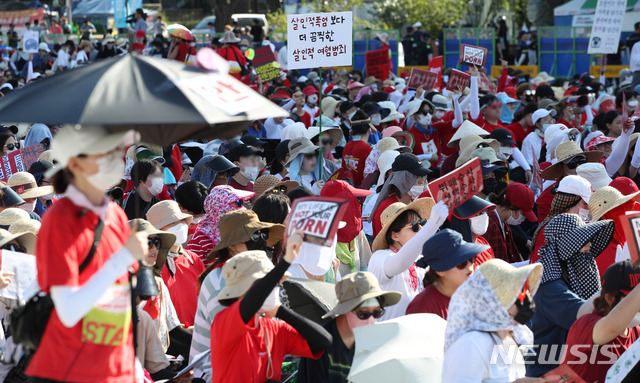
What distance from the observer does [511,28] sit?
39.5 metres

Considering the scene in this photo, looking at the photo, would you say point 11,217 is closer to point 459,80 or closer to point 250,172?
point 250,172

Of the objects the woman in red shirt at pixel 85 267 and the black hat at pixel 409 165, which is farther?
the black hat at pixel 409 165

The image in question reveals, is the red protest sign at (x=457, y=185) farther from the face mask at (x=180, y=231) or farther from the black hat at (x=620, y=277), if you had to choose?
the face mask at (x=180, y=231)

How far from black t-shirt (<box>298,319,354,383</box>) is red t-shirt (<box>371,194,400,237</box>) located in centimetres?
238

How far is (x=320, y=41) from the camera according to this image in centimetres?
954

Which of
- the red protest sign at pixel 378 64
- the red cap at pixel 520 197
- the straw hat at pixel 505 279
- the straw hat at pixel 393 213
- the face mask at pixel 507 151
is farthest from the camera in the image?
the red protest sign at pixel 378 64

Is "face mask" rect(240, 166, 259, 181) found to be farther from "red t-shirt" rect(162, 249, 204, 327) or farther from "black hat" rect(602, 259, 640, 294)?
"black hat" rect(602, 259, 640, 294)

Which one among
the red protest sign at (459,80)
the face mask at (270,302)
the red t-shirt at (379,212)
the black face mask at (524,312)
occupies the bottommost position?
the red protest sign at (459,80)

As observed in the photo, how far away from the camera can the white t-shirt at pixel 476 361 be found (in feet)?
12.2

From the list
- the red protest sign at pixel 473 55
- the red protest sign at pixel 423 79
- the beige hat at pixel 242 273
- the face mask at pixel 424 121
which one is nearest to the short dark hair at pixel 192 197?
the beige hat at pixel 242 273

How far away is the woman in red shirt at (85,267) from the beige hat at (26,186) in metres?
4.54

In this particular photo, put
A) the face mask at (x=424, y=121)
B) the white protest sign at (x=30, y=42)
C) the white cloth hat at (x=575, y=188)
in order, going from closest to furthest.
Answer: the white cloth hat at (x=575, y=188) < the face mask at (x=424, y=121) < the white protest sign at (x=30, y=42)

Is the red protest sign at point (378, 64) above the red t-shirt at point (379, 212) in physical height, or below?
below

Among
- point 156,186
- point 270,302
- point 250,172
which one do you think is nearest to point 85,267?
point 270,302
